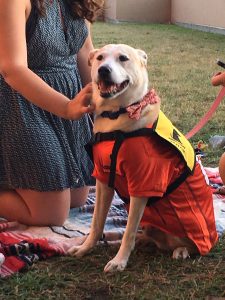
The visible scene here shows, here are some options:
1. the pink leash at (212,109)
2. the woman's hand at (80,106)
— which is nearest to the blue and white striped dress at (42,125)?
the woman's hand at (80,106)

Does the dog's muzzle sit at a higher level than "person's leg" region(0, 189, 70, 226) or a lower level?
higher

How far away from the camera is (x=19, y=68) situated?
2.33 metres

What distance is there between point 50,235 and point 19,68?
79 cm

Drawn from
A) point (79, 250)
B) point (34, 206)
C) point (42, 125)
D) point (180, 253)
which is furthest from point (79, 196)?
point (180, 253)

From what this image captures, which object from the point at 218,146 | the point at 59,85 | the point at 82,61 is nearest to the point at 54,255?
the point at 59,85

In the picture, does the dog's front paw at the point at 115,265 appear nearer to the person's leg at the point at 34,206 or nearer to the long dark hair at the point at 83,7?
the person's leg at the point at 34,206

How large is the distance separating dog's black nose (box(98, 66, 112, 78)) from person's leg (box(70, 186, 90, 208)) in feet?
3.11

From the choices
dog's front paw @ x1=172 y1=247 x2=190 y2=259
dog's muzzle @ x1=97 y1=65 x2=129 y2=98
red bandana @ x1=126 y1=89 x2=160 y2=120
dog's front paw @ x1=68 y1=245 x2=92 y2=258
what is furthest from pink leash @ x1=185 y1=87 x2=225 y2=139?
dog's front paw @ x1=68 y1=245 x2=92 y2=258

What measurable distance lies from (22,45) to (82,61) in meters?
0.76

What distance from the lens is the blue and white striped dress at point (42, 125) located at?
2713 millimetres

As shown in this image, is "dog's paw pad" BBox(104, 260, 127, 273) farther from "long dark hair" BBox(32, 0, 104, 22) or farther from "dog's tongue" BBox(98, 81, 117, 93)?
"long dark hair" BBox(32, 0, 104, 22)

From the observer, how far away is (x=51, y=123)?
9.21ft

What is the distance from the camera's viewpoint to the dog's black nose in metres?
2.20

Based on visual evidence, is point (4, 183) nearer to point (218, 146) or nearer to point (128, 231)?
point (128, 231)
